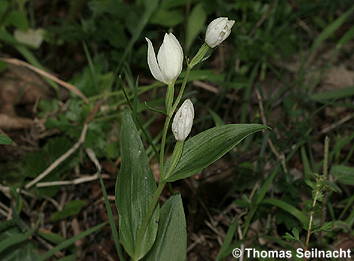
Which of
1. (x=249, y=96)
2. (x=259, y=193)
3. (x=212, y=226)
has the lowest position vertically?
(x=212, y=226)

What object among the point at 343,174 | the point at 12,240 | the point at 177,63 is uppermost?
the point at 177,63

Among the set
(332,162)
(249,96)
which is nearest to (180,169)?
(332,162)

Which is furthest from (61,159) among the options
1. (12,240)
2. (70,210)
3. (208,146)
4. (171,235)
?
(208,146)

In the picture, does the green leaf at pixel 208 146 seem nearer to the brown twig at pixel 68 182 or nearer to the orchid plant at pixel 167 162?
the orchid plant at pixel 167 162

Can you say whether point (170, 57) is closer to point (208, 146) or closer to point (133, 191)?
point (208, 146)

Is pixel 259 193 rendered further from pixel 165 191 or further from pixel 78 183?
pixel 78 183
